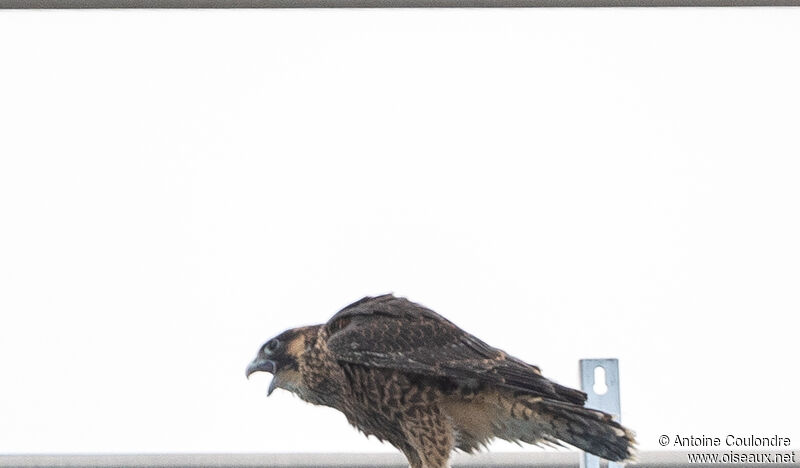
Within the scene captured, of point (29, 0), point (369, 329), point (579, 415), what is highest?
point (29, 0)

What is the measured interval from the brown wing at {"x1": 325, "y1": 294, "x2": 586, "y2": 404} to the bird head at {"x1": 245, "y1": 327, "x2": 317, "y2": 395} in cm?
5

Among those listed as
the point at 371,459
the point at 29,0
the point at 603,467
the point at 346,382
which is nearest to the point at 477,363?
the point at 346,382

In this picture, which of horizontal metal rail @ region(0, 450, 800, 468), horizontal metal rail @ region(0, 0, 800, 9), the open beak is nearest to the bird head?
the open beak

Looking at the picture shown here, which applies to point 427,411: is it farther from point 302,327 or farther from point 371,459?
point 371,459

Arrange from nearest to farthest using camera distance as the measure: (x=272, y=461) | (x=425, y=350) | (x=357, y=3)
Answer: (x=425, y=350) → (x=272, y=461) → (x=357, y=3)

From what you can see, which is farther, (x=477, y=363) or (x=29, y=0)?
(x=29, y=0)

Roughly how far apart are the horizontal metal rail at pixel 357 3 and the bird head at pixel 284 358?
154 centimetres

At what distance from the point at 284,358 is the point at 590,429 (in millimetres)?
521

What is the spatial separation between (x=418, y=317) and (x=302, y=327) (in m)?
0.20

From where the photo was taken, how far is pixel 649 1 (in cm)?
298

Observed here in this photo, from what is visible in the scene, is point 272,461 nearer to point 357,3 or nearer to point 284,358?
point 284,358

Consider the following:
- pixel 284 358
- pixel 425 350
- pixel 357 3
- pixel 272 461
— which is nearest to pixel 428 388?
pixel 425 350

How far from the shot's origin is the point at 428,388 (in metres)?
1.57

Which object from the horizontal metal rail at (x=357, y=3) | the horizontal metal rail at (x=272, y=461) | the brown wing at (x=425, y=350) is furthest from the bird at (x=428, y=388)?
the horizontal metal rail at (x=357, y=3)
